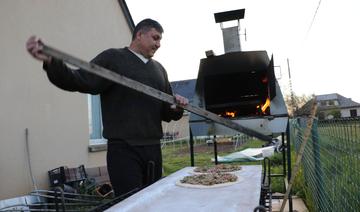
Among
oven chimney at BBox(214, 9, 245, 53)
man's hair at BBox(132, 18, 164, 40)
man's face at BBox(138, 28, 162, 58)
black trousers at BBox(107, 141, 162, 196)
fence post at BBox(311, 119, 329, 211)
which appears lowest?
fence post at BBox(311, 119, 329, 211)

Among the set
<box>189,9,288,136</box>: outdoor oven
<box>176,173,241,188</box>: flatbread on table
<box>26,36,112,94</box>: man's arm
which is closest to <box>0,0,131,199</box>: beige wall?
<box>189,9,288,136</box>: outdoor oven

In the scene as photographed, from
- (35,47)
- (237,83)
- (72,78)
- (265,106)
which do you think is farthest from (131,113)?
(237,83)

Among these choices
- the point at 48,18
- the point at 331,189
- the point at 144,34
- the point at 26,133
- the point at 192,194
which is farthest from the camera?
the point at 48,18

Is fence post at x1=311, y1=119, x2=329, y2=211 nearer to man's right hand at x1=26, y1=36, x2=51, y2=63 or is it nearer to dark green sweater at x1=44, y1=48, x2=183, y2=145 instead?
dark green sweater at x1=44, y1=48, x2=183, y2=145

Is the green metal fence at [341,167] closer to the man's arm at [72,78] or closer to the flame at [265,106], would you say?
A: the flame at [265,106]

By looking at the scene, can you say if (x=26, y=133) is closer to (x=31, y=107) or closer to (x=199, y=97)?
(x=31, y=107)

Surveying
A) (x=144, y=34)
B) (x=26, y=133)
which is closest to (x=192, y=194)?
(x=144, y=34)

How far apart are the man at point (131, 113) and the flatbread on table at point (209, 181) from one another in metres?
0.31

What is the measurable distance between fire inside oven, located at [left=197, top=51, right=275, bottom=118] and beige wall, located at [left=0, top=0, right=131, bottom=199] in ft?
8.21

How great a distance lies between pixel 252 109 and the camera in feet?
19.0

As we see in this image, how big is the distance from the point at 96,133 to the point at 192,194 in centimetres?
587

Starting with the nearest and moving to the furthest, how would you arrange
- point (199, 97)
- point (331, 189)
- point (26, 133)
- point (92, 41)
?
point (331, 189), point (199, 97), point (26, 133), point (92, 41)

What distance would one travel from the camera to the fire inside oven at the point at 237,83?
215 inches

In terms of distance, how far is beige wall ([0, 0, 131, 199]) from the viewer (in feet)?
18.4
